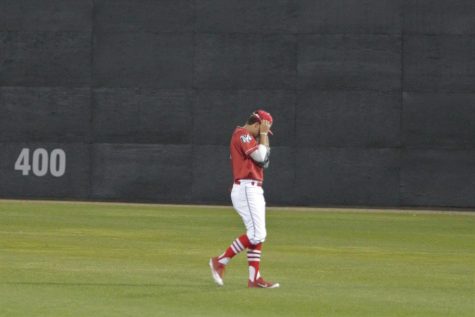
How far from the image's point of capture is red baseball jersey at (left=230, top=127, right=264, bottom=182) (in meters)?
15.6

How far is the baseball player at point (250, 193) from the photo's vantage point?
15477 millimetres

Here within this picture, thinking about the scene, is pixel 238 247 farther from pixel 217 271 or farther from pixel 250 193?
pixel 250 193

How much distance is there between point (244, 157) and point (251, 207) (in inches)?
24.6

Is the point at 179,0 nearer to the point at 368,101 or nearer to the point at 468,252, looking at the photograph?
the point at 368,101

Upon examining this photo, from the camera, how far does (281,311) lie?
13094 millimetres

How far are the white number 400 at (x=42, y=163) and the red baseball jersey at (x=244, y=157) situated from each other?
A: 59.4 ft

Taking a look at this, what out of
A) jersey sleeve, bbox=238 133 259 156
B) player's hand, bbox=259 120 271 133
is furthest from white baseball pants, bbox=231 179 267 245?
player's hand, bbox=259 120 271 133

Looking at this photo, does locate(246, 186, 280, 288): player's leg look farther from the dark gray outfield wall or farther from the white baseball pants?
the dark gray outfield wall

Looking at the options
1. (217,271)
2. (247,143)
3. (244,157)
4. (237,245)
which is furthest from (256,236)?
(247,143)

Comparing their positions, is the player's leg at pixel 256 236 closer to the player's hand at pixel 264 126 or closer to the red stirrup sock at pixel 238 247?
the red stirrup sock at pixel 238 247

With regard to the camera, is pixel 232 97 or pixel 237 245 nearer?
pixel 237 245

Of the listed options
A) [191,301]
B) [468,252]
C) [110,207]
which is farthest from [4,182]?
[191,301]

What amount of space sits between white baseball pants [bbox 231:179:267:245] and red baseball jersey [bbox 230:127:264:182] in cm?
9

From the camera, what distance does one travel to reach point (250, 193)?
51.1 ft
